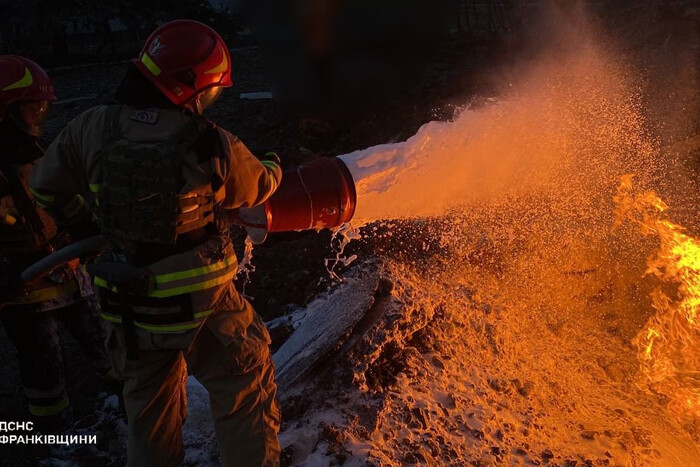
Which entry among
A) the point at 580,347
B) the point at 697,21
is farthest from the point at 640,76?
the point at 580,347

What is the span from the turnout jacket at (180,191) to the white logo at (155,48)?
0.21 metres

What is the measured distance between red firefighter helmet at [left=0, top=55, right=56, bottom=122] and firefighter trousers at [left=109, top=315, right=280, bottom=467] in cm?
148

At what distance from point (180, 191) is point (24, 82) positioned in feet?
5.31

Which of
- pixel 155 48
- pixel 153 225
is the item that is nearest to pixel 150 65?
pixel 155 48

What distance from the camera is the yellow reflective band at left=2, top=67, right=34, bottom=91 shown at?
2.87 m

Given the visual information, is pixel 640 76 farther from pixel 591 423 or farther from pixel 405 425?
pixel 405 425

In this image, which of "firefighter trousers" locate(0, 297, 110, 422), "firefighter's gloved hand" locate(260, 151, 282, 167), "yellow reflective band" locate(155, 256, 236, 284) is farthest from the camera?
"firefighter trousers" locate(0, 297, 110, 422)

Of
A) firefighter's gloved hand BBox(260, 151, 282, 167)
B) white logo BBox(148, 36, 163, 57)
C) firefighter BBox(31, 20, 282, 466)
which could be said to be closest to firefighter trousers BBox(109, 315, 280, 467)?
firefighter BBox(31, 20, 282, 466)

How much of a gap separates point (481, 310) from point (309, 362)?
1.49 m

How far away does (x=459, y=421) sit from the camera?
9.57ft

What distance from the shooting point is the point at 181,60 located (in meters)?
1.96

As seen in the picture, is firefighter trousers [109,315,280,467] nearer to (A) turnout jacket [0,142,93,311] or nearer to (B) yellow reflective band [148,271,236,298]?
(B) yellow reflective band [148,271,236,298]

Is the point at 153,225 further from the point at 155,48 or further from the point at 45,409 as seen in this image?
the point at 45,409

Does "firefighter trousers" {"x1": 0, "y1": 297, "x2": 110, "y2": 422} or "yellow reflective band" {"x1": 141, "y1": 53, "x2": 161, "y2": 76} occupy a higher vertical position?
"yellow reflective band" {"x1": 141, "y1": 53, "x2": 161, "y2": 76}
